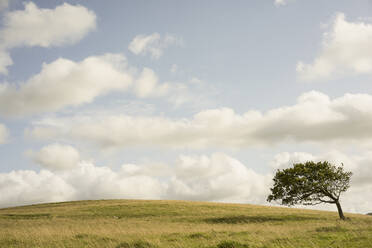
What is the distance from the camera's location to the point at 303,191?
43219 mm

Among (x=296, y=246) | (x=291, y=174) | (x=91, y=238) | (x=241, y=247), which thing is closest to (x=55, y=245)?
(x=91, y=238)

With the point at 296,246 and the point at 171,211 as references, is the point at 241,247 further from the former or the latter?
the point at 171,211

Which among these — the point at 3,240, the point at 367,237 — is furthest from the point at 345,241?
the point at 3,240

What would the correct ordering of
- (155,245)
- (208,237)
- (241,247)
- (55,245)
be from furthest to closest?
(208,237), (55,245), (155,245), (241,247)

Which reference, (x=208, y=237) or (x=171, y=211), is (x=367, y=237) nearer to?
(x=208, y=237)

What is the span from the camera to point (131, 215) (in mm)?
52000

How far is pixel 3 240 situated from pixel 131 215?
34.1 meters

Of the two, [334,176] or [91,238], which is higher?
[334,176]

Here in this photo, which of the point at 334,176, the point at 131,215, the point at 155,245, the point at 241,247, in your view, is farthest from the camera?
the point at 131,215

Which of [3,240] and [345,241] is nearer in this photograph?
[345,241]

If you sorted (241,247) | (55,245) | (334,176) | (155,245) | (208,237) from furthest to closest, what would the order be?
(334,176) < (208,237) < (55,245) < (155,245) < (241,247)

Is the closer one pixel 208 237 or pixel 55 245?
pixel 55 245

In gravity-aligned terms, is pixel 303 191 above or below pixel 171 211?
above

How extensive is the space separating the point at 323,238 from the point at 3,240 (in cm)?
1909
